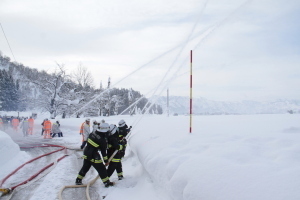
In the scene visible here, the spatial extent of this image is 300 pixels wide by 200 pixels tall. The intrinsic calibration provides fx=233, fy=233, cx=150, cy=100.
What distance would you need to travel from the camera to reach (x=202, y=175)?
3.53 m

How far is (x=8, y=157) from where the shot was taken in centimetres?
891

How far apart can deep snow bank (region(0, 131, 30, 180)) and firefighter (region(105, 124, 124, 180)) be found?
356 centimetres

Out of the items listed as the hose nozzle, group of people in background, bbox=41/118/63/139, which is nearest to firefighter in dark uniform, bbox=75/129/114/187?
the hose nozzle

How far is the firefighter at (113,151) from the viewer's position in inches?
261

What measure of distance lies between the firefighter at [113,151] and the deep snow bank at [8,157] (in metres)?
A: 3.56

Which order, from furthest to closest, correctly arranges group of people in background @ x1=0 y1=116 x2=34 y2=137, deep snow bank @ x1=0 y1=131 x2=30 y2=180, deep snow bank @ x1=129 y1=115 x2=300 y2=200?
group of people in background @ x1=0 y1=116 x2=34 y2=137 < deep snow bank @ x1=0 y1=131 x2=30 y2=180 < deep snow bank @ x1=129 y1=115 x2=300 y2=200

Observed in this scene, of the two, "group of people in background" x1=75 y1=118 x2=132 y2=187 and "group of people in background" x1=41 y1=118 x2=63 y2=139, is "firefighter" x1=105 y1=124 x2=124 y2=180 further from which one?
"group of people in background" x1=41 y1=118 x2=63 y2=139

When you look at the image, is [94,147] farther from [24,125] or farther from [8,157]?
[24,125]

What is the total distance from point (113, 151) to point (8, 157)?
4.81 m

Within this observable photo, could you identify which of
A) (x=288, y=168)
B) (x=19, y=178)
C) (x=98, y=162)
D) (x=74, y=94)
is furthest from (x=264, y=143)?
(x=74, y=94)

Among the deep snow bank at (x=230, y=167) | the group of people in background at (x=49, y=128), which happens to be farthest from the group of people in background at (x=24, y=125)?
the deep snow bank at (x=230, y=167)

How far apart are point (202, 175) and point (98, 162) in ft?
11.2

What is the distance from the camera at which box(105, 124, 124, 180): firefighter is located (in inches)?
261

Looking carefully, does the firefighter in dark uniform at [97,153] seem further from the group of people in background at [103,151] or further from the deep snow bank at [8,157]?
the deep snow bank at [8,157]
